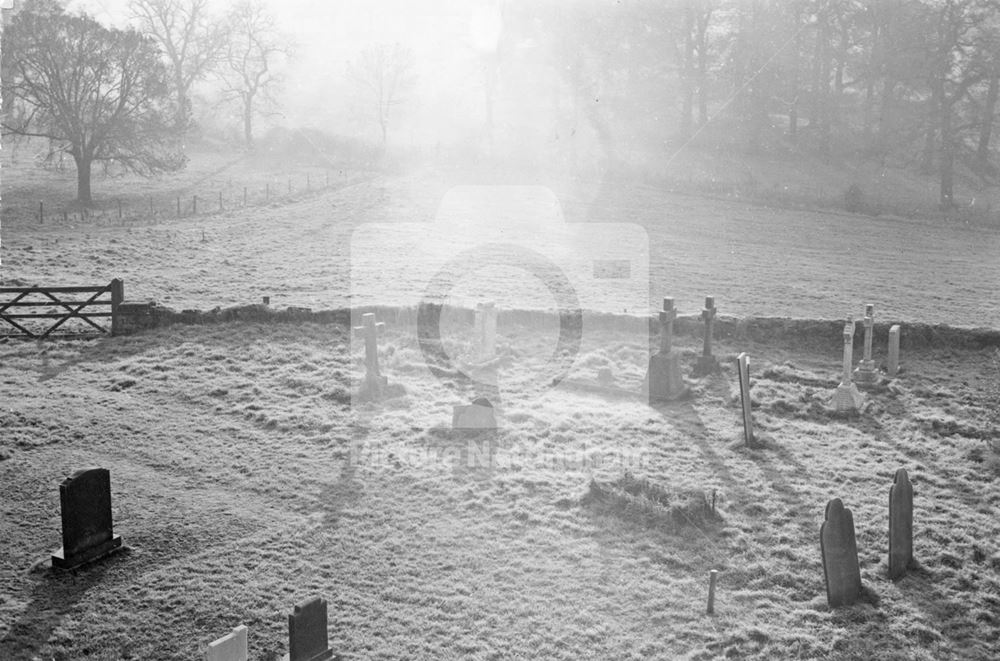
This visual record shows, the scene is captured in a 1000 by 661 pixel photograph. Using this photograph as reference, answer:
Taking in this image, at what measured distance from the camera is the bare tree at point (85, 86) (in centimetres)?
3538

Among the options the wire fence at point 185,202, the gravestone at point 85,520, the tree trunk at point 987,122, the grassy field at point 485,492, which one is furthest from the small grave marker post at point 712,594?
the tree trunk at point 987,122

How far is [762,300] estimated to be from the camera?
24.1 metres

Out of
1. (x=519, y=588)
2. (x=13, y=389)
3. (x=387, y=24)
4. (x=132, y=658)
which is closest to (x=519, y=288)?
(x=13, y=389)

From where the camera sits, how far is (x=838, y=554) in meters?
9.45

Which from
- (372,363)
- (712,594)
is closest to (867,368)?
(372,363)

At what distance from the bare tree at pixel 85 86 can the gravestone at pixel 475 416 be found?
1111 inches

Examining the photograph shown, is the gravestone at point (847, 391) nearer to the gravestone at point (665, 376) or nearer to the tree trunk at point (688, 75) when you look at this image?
the gravestone at point (665, 376)

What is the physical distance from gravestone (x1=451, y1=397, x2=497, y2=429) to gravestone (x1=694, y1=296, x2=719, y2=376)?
4.66m

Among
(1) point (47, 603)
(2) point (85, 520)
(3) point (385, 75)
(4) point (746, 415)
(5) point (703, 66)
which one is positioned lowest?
(1) point (47, 603)

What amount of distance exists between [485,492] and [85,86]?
30.9m

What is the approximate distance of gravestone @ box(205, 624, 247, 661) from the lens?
726cm

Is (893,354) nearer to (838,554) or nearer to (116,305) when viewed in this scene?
(838,554)

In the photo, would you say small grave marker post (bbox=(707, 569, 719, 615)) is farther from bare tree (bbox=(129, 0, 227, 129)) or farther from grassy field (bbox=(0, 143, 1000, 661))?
bare tree (bbox=(129, 0, 227, 129))

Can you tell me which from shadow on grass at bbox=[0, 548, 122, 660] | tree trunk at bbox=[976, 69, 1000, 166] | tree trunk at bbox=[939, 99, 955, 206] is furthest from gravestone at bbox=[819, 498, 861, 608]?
tree trunk at bbox=[976, 69, 1000, 166]
